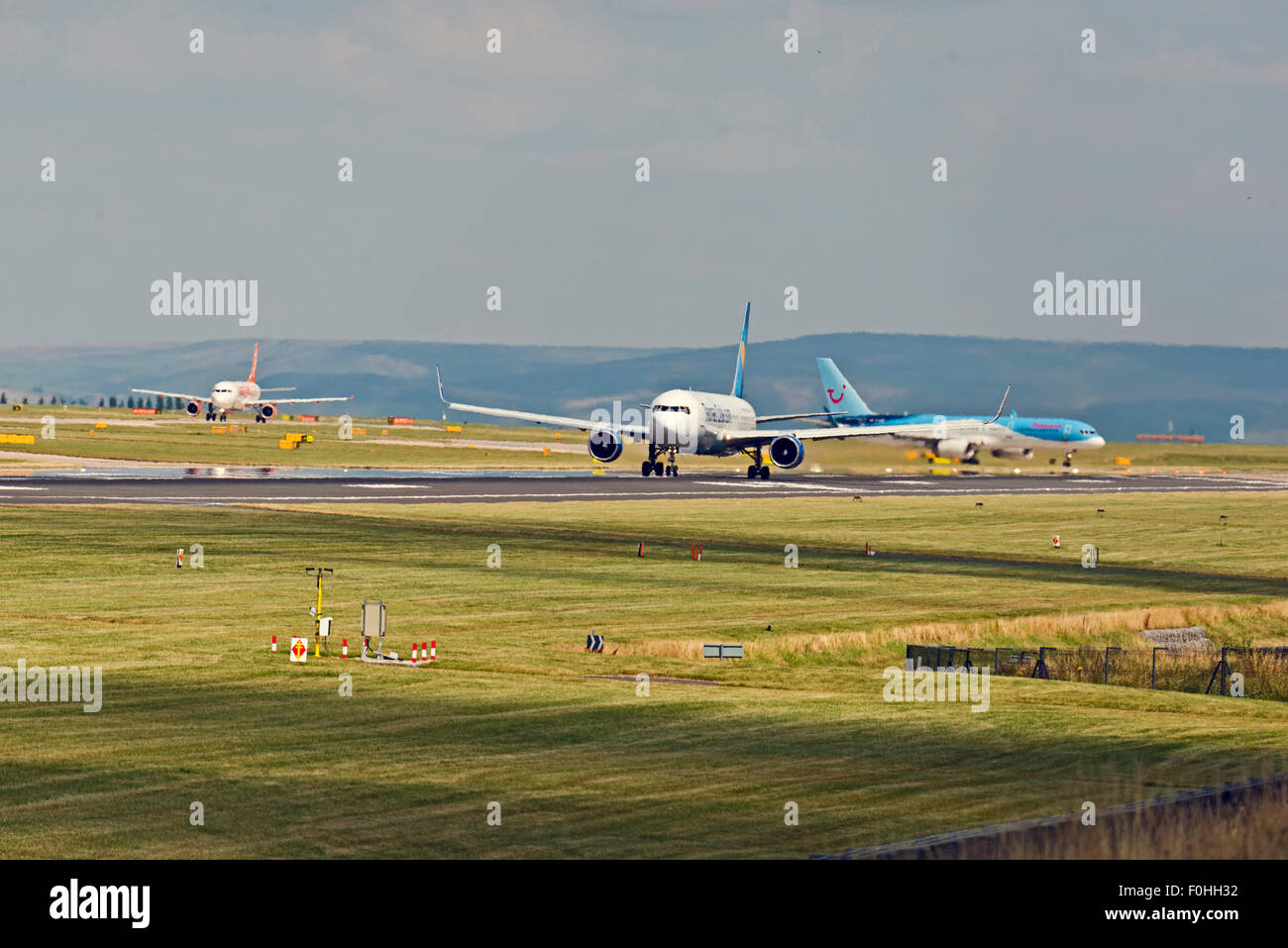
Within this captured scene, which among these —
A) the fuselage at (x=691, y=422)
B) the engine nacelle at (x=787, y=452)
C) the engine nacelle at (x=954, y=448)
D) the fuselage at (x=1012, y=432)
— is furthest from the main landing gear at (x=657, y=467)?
the engine nacelle at (x=954, y=448)

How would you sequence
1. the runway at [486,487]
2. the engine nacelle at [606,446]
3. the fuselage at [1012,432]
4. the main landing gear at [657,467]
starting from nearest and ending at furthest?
the runway at [486,487]
the engine nacelle at [606,446]
the main landing gear at [657,467]
the fuselage at [1012,432]

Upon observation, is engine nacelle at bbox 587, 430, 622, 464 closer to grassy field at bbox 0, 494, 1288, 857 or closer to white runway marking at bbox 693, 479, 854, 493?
white runway marking at bbox 693, 479, 854, 493

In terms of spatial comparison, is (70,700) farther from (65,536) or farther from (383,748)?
(65,536)

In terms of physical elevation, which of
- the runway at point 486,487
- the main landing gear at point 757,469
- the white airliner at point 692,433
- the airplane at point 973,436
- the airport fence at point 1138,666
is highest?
the airplane at point 973,436

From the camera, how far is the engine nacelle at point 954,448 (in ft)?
562

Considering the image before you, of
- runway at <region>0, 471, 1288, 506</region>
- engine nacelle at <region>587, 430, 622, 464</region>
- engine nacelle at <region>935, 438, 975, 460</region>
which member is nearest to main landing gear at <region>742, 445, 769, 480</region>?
runway at <region>0, 471, 1288, 506</region>

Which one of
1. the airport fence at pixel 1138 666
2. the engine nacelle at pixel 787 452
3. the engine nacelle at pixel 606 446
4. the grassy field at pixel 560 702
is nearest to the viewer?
the grassy field at pixel 560 702

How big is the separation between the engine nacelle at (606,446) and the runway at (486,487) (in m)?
1.91

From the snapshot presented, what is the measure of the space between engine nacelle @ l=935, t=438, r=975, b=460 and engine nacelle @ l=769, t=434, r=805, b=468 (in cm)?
5025

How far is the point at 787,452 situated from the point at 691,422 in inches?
375

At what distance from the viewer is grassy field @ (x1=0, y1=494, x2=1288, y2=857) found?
75.8 ft

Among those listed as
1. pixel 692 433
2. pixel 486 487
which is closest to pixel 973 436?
pixel 692 433

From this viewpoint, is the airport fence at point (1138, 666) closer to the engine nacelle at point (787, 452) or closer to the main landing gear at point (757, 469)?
→ the engine nacelle at point (787, 452)
